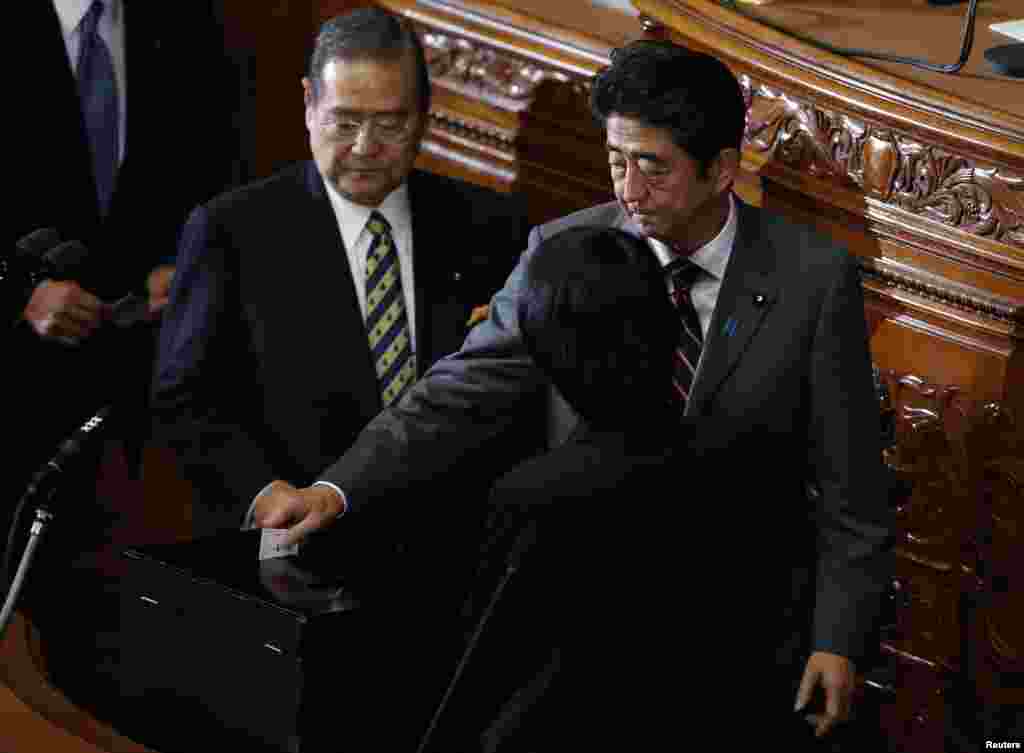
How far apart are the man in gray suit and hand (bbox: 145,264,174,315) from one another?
1.07 meters

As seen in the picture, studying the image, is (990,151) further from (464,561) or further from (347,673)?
(347,673)

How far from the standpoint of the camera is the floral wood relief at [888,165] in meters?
2.82

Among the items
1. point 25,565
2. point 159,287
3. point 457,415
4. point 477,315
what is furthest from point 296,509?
point 159,287

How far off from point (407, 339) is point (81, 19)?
1.14 meters

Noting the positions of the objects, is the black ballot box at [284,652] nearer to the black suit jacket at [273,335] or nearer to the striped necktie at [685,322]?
the striped necktie at [685,322]

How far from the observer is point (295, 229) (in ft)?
11.0

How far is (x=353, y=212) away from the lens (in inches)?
132

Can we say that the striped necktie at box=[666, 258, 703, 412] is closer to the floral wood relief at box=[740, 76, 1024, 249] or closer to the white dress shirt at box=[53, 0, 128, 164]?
the floral wood relief at box=[740, 76, 1024, 249]

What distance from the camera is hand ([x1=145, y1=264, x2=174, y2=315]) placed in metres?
3.76

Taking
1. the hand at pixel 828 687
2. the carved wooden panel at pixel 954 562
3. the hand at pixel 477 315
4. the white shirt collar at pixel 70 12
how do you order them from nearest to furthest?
the hand at pixel 828 687 → the carved wooden panel at pixel 954 562 → the hand at pixel 477 315 → the white shirt collar at pixel 70 12

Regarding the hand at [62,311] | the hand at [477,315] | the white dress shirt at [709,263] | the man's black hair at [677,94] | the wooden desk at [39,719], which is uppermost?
the man's black hair at [677,94]

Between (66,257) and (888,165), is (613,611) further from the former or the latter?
(66,257)

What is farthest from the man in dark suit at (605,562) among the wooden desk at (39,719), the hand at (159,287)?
the hand at (159,287)

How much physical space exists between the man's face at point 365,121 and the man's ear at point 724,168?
0.73 metres
